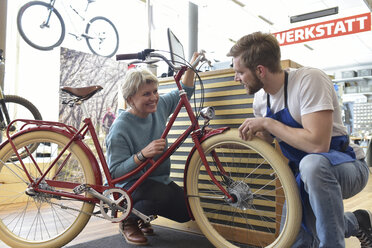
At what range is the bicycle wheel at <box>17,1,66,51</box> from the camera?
11.5 feet

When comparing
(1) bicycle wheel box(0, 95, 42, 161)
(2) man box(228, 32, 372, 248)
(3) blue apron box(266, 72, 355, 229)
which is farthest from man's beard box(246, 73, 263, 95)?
(1) bicycle wheel box(0, 95, 42, 161)

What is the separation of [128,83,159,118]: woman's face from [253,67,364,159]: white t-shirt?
1.96ft

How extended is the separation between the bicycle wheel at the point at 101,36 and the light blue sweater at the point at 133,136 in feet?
10.0

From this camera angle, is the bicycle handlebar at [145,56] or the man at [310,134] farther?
the bicycle handlebar at [145,56]

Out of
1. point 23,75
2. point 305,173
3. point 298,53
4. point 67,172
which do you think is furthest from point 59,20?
point 298,53

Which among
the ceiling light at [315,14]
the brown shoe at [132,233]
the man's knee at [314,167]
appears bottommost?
the brown shoe at [132,233]

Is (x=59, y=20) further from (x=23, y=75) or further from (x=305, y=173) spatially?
(x=305, y=173)

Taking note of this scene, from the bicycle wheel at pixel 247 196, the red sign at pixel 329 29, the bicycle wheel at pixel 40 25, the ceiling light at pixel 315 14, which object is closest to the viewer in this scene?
the bicycle wheel at pixel 247 196

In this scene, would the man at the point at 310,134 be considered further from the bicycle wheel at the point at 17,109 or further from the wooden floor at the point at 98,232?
the bicycle wheel at the point at 17,109

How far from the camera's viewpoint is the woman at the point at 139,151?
1569 mm

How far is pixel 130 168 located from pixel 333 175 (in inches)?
35.4

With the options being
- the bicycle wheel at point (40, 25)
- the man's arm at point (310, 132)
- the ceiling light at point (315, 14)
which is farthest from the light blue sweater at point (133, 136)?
the ceiling light at point (315, 14)

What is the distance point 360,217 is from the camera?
4.50 feet

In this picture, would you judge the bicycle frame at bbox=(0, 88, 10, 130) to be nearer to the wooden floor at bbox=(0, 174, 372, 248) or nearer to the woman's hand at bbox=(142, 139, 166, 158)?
the wooden floor at bbox=(0, 174, 372, 248)
